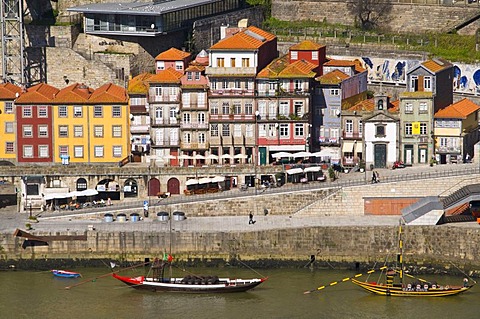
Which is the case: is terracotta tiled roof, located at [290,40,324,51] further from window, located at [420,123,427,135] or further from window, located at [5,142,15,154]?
window, located at [5,142,15,154]

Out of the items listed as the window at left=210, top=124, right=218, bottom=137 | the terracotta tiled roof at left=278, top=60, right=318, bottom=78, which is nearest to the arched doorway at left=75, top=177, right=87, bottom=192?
the window at left=210, top=124, right=218, bottom=137

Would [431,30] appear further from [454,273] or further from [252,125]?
[454,273]

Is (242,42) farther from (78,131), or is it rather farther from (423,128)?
(423,128)

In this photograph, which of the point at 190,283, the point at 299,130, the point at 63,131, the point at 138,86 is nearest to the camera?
the point at 190,283

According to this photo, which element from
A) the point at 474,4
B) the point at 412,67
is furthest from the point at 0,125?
the point at 474,4

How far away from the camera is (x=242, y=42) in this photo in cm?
14138

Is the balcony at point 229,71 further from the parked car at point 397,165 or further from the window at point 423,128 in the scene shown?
the window at point 423,128

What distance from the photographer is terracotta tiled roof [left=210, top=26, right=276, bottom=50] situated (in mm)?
140875

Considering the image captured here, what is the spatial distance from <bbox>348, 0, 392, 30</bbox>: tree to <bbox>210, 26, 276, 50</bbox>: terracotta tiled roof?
60.9ft

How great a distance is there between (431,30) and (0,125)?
3496 cm

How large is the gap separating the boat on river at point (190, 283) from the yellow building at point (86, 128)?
54.5ft

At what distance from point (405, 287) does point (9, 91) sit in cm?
3255

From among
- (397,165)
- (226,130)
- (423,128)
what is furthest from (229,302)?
(423,128)

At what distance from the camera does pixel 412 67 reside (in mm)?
148375
